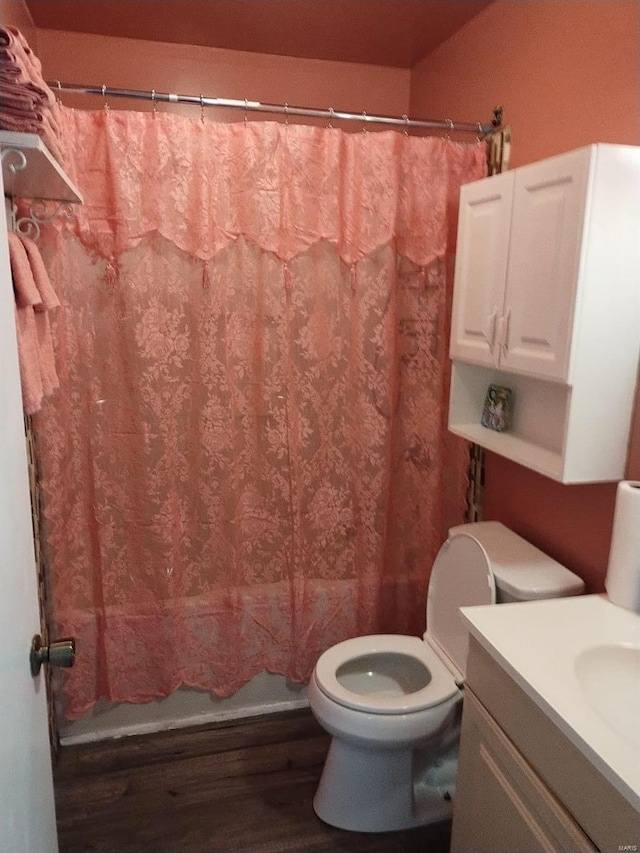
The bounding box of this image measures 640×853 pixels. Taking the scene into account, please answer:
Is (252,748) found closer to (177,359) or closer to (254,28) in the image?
(177,359)

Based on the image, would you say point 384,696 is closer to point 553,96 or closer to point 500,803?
point 500,803

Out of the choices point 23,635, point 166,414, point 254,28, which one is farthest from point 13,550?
point 254,28

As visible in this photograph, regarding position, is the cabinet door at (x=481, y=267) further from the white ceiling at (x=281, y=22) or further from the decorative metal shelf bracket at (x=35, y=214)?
the decorative metal shelf bracket at (x=35, y=214)

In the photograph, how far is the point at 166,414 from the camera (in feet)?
6.31

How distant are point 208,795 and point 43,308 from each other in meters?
1.56

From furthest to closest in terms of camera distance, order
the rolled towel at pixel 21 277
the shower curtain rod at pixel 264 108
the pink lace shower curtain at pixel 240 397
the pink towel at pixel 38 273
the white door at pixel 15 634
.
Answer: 1. the pink lace shower curtain at pixel 240 397
2. the shower curtain rod at pixel 264 108
3. the pink towel at pixel 38 273
4. the rolled towel at pixel 21 277
5. the white door at pixel 15 634

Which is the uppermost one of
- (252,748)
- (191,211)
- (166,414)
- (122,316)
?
(191,211)

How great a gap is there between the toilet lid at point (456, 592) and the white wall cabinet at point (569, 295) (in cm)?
33

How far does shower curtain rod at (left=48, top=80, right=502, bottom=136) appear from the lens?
65.4 inches

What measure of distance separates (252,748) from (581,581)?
1281mm

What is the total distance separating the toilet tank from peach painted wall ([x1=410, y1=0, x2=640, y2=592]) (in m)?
0.08

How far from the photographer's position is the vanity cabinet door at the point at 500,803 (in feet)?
3.44

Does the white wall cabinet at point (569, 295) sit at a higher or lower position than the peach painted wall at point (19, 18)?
lower

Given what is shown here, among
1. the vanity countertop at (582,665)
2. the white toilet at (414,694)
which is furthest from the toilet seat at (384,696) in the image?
the vanity countertop at (582,665)
